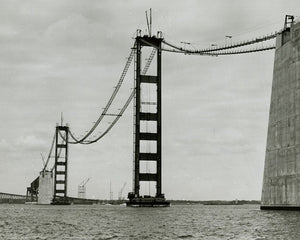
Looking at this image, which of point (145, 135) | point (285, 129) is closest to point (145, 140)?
point (145, 135)

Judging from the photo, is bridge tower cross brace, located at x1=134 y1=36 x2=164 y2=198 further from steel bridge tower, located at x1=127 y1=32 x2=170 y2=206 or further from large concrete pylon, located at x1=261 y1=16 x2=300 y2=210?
large concrete pylon, located at x1=261 y1=16 x2=300 y2=210

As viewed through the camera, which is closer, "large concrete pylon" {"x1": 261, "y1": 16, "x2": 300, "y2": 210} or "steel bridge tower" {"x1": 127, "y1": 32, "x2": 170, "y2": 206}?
"large concrete pylon" {"x1": 261, "y1": 16, "x2": 300, "y2": 210}

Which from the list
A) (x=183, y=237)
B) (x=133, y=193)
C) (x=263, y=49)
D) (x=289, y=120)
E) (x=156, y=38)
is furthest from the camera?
(x=156, y=38)

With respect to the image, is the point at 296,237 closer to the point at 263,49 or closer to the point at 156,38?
the point at 263,49

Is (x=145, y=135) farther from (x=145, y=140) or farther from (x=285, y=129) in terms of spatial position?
(x=285, y=129)

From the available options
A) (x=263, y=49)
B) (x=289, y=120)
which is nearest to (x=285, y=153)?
(x=289, y=120)

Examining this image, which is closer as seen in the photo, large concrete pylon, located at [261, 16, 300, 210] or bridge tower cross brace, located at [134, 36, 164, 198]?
large concrete pylon, located at [261, 16, 300, 210]

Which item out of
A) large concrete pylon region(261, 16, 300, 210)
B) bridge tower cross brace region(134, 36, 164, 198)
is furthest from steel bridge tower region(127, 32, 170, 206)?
large concrete pylon region(261, 16, 300, 210)

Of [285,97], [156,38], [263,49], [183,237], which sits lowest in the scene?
[183,237]
